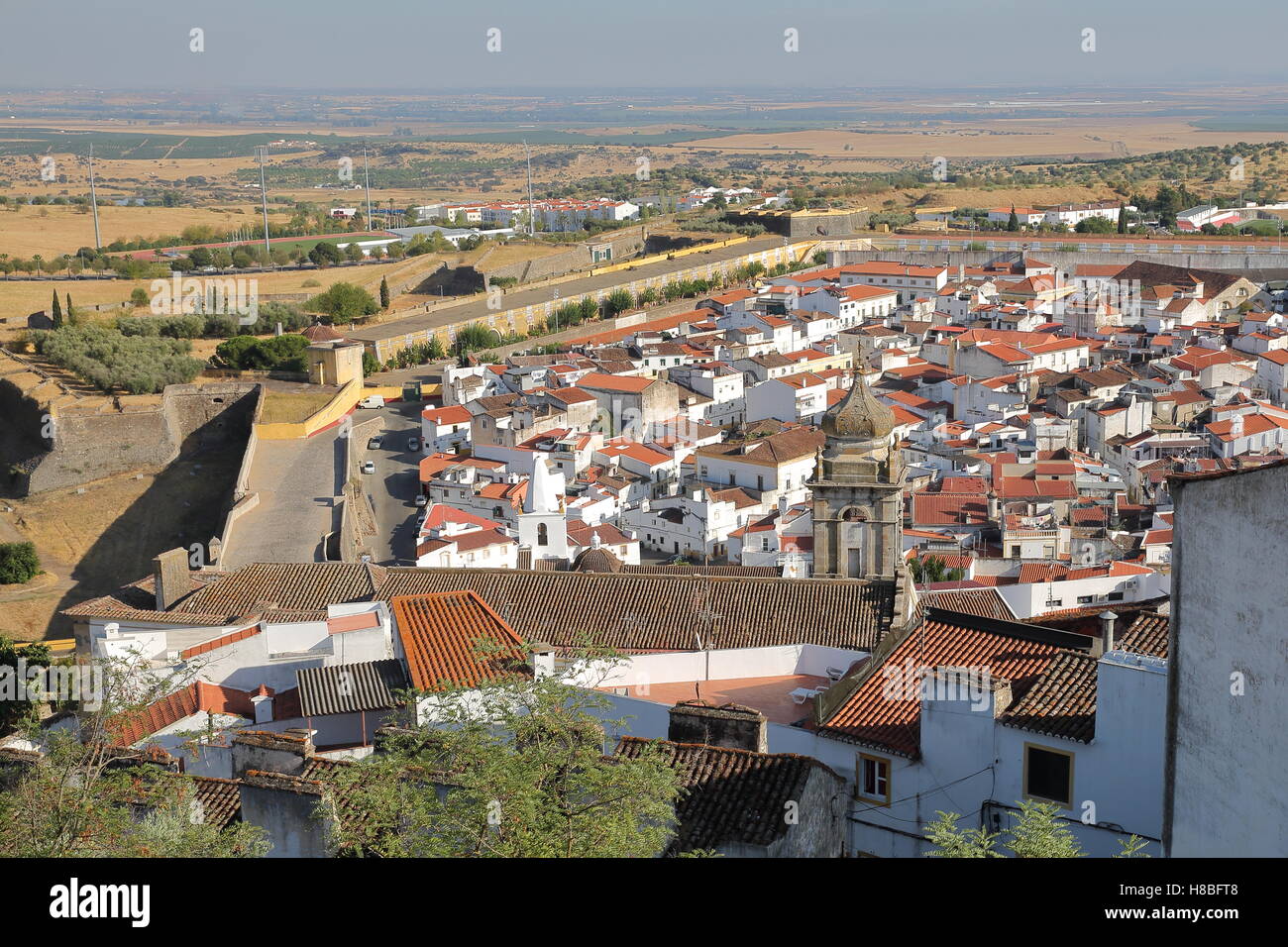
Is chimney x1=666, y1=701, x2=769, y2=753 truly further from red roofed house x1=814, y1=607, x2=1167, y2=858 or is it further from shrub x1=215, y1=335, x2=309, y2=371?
shrub x1=215, y1=335, x2=309, y2=371

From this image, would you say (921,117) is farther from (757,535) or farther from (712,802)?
(712,802)

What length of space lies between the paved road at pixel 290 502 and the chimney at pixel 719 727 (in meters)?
10.3

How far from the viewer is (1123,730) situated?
19.4ft

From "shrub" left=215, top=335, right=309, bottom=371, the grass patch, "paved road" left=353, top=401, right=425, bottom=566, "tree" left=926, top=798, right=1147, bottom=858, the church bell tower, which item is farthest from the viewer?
"shrub" left=215, top=335, right=309, bottom=371

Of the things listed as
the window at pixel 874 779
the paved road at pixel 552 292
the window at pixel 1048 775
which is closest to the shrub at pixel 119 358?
the paved road at pixel 552 292

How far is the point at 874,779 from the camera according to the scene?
6836mm

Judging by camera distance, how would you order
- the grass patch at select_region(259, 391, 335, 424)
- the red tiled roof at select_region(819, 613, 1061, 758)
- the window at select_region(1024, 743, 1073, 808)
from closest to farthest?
the window at select_region(1024, 743, 1073, 808)
the red tiled roof at select_region(819, 613, 1061, 758)
the grass patch at select_region(259, 391, 335, 424)

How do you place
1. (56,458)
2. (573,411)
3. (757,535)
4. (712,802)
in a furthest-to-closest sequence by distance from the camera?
(573,411) → (56,458) → (757,535) → (712,802)

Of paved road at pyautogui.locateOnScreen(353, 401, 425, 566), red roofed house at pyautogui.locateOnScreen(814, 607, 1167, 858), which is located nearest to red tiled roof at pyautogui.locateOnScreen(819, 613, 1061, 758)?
red roofed house at pyautogui.locateOnScreen(814, 607, 1167, 858)

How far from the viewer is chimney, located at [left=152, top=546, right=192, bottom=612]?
1161 cm

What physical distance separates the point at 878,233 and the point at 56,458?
3714 cm

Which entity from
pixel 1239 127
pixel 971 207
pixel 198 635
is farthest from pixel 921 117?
pixel 198 635

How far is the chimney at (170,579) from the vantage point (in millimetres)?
11609

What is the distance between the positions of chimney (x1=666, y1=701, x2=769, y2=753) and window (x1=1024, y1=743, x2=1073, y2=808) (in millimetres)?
1137
